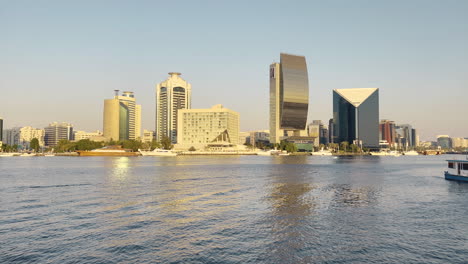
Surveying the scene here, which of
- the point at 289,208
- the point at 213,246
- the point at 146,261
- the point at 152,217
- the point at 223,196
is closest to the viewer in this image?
the point at 146,261

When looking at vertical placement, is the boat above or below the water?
above

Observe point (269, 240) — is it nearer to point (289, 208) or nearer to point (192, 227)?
point (192, 227)

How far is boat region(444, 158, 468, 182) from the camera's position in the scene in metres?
78.7

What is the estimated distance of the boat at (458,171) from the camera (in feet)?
258

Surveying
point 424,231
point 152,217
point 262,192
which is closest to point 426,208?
point 424,231

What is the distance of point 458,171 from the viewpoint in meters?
80.8

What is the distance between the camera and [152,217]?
126 feet

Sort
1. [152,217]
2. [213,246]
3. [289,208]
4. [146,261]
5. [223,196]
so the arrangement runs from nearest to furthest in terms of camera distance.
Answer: [146,261] → [213,246] → [152,217] → [289,208] → [223,196]

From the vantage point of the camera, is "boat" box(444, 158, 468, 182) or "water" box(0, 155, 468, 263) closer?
"water" box(0, 155, 468, 263)

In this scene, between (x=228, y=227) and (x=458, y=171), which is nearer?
(x=228, y=227)

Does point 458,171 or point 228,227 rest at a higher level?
point 458,171

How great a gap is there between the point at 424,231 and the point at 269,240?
1538cm

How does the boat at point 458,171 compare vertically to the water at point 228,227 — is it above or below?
above

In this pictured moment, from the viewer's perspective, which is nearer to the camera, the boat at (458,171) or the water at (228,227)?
the water at (228,227)
